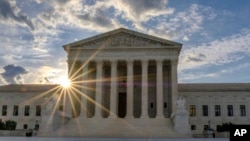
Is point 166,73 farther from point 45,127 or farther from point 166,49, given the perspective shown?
point 45,127

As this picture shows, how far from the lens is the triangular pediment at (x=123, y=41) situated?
5184 cm

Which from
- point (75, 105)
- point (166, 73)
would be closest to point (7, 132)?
point (75, 105)

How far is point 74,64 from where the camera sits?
5431 centimetres

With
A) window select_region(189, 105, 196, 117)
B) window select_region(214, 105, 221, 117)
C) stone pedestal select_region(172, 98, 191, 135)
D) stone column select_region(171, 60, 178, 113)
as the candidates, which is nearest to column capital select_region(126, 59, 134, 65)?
stone column select_region(171, 60, 178, 113)

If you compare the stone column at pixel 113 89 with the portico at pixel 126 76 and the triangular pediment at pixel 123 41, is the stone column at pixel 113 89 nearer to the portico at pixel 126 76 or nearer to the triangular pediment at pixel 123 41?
the portico at pixel 126 76

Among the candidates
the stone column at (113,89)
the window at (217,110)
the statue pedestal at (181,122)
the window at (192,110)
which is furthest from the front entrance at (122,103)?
the window at (217,110)

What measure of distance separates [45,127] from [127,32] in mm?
20460

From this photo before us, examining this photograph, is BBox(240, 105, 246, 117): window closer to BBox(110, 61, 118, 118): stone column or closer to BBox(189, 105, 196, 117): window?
BBox(189, 105, 196, 117): window

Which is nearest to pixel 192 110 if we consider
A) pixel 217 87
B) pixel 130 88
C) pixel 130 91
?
pixel 217 87

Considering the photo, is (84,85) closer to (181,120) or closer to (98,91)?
(98,91)

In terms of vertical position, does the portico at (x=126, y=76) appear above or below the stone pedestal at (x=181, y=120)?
above

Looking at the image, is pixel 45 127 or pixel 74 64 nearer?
pixel 45 127

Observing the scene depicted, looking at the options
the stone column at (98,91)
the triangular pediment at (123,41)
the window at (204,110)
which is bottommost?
the window at (204,110)

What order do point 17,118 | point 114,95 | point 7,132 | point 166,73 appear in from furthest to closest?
point 17,118 → point 166,73 → point 114,95 → point 7,132
